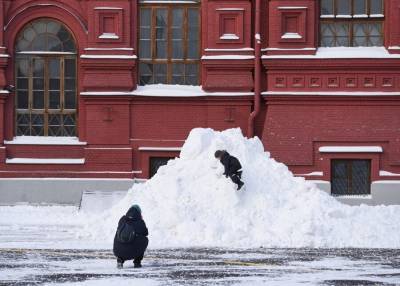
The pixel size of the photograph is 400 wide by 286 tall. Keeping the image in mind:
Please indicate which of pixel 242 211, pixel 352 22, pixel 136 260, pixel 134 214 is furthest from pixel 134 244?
pixel 352 22

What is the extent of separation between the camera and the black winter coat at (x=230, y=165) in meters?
20.6

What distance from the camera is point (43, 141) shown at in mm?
25453

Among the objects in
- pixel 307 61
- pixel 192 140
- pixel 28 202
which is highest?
pixel 307 61

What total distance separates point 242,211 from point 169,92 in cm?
624

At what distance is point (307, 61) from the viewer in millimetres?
24781

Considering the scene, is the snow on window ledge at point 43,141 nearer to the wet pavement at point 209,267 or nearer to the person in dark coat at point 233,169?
the person in dark coat at point 233,169

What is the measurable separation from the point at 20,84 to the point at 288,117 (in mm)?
6484

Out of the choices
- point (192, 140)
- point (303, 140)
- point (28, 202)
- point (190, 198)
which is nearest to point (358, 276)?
point (190, 198)

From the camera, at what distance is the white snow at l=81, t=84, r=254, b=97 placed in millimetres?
25172

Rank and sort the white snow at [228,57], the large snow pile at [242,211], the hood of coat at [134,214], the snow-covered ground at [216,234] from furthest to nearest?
the white snow at [228,57] → the large snow pile at [242,211] → the hood of coat at [134,214] → the snow-covered ground at [216,234]

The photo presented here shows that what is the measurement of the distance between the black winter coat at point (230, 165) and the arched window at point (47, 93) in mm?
6100

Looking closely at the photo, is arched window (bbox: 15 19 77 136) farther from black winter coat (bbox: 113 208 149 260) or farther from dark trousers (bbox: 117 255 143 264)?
dark trousers (bbox: 117 255 143 264)

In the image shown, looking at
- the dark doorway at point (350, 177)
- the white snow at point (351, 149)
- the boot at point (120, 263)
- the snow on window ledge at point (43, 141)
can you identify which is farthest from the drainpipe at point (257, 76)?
the boot at point (120, 263)

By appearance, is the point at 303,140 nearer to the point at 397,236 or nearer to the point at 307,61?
the point at 307,61
